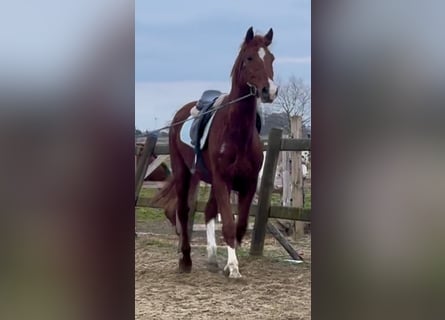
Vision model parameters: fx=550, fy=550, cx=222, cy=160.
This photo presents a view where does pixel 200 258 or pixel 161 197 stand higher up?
pixel 161 197

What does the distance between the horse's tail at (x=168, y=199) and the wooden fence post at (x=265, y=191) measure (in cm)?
27

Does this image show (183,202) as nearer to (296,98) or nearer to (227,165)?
(227,165)

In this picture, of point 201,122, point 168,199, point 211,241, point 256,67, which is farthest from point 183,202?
point 256,67

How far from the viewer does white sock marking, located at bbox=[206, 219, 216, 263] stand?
1745 millimetres

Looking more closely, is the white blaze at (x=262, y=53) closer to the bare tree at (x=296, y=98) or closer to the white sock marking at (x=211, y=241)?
the bare tree at (x=296, y=98)

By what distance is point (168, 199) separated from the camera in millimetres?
1770

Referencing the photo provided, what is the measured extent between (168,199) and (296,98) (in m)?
0.52

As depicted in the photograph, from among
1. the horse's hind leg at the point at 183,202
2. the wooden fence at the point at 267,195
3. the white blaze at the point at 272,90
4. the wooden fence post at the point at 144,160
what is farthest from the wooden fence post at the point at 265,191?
the wooden fence post at the point at 144,160

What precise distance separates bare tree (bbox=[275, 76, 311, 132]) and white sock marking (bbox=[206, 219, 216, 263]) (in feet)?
1.39
